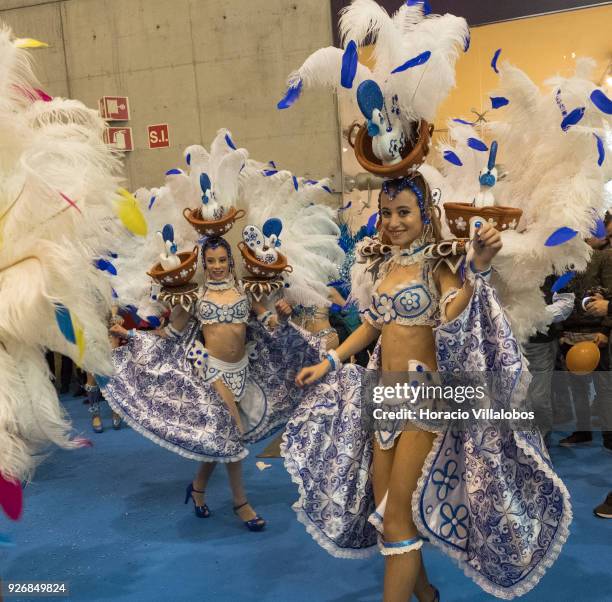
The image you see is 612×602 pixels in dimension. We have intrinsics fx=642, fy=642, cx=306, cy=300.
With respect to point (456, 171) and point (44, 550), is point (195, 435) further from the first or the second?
point (456, 171)

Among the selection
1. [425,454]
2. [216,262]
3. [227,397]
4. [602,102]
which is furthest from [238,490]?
[602,102]

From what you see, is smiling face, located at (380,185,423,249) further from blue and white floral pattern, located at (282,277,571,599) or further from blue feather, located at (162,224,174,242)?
blue feather, located at (162,224,174,242)

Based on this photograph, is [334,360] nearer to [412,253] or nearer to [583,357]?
[412,253]

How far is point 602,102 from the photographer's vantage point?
90.2 inches

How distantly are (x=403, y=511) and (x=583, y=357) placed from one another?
234cm

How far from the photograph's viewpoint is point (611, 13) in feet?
18.8

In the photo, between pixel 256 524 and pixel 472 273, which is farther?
pixel 256 524

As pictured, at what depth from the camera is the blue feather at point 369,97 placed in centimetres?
217

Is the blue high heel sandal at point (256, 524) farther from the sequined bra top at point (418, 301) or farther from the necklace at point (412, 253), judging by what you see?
the necklace at point (412, 253)

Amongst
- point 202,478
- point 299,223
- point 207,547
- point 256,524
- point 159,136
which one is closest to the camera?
point 207,547

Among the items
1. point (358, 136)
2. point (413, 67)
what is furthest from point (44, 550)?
point (413, 67)

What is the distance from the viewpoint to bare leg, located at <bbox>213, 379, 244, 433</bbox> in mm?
3564

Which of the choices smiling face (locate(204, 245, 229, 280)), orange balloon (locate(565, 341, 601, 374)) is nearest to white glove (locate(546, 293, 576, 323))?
orange balloon (locate(565, 341, 601, 374))

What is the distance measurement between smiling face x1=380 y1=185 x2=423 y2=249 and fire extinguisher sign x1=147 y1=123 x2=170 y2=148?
19.0ft
